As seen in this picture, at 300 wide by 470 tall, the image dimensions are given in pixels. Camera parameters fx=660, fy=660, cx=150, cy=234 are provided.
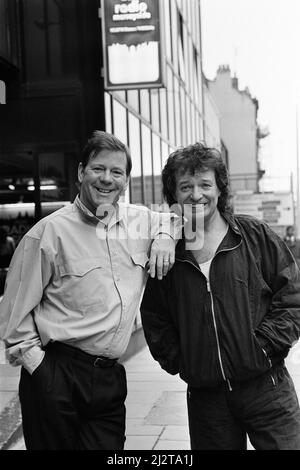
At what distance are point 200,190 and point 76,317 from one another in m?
0.81

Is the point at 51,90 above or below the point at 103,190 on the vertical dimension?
above

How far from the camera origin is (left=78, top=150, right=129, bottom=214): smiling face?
305cm

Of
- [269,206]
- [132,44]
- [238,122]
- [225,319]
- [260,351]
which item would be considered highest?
[238,122]

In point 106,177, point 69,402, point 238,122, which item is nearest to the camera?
point 69,402

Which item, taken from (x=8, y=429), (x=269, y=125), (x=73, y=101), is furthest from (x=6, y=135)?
(x=269, y=125)

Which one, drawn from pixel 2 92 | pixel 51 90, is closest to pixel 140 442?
pixel 2 92

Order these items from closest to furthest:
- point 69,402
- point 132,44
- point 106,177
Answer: point 69,402
point 106,177
point 132,44

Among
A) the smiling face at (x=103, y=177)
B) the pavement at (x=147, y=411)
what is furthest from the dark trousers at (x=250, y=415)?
the pavement at (x=147, y=411)

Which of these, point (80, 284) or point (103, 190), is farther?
point (103, 190)

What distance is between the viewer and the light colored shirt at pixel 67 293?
2910 millimetres

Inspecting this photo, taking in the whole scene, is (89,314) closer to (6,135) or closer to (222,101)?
(6,135)

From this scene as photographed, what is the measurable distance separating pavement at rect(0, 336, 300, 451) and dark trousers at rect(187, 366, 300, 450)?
2.50 metres

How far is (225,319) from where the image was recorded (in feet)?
9.64

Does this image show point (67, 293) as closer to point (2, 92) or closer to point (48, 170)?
point (2, 92)
